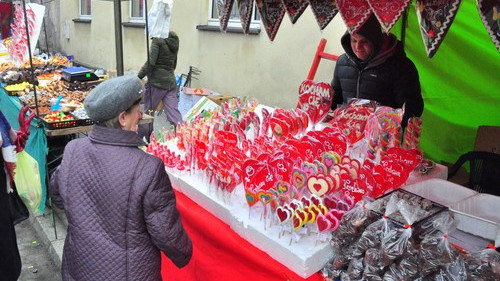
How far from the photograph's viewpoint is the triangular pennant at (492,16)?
145 centimetres

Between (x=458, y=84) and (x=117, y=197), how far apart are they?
10.7 ft

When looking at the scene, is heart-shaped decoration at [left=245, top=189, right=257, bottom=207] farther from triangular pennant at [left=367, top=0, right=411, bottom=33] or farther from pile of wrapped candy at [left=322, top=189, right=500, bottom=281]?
triangular pennant at [left=367, top=0, right=411, bottom=33]

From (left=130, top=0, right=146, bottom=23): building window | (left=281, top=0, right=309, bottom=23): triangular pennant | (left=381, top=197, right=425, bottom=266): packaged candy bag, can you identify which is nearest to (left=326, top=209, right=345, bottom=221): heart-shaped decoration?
(left=381, top=197, right=425, bottom=266): packaged candy bag

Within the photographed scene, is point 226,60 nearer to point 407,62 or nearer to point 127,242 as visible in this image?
point 407,62

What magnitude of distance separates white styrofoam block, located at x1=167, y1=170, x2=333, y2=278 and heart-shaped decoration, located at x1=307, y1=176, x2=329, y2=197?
0.65 ft

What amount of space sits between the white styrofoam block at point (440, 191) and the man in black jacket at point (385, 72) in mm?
1068

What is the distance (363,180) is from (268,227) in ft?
1.54

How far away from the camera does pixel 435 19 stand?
1695 millimetres

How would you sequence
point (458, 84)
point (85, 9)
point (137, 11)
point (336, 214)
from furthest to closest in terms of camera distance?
point (85, 9), point (137, 11), point (458, 84), point (336, 214)

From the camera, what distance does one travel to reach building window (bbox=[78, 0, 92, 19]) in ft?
37.6

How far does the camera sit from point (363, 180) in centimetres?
177

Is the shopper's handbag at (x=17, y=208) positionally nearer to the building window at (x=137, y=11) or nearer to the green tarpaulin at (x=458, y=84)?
the green tarpaulin at (x=458, y=84)

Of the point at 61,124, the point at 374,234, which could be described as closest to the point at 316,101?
the point at 374,234

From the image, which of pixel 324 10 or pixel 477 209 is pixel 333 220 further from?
pixel 324 10
